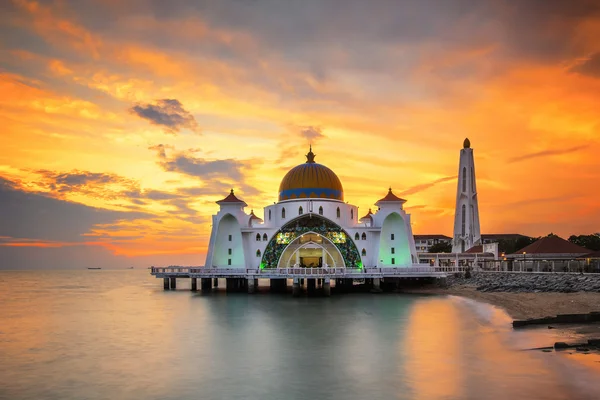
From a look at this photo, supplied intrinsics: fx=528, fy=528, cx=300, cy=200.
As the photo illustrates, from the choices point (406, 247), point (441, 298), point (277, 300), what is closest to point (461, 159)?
point (406, 247)

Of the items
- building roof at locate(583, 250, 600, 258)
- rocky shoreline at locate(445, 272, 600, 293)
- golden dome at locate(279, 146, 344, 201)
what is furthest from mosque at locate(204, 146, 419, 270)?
building roof at locate(583, 250, 600, 258)

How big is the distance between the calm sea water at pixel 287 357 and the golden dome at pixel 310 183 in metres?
17.7

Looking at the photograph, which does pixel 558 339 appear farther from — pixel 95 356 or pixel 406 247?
pixel 406 247

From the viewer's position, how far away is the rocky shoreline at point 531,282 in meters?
33.0

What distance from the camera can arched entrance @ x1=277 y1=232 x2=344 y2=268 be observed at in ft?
149

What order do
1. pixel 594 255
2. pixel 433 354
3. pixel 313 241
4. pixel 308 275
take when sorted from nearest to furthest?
pixel 433 354 → pixel 308 275 → pixel 594 255 → pixel 313 241

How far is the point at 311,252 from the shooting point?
153 ft

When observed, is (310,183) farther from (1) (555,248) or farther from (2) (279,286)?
(1) (555,248)

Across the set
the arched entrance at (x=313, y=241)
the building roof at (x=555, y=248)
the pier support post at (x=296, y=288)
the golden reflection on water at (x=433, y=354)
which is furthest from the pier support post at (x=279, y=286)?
the building roof at (x=555, y=248)

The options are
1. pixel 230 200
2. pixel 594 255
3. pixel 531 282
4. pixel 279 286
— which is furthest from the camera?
pixel 230 200

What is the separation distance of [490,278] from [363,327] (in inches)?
922

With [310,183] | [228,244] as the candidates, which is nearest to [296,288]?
[228,244]

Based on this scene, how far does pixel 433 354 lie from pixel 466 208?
56.5m

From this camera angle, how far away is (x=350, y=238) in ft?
148
